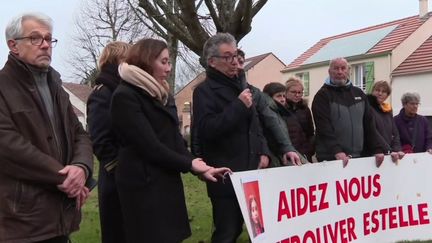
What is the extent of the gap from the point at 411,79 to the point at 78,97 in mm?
54502

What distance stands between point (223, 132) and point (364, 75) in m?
33.9

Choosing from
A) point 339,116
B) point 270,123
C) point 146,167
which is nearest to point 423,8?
point 339,116

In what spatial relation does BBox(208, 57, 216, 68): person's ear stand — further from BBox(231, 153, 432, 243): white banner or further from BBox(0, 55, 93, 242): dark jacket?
BBox(0, 55, 93, 242): dark jacket

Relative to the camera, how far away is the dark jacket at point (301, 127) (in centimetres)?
625

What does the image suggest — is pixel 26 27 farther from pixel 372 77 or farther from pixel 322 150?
pixel 372 77

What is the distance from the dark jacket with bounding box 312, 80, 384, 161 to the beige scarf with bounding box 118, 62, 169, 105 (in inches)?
101

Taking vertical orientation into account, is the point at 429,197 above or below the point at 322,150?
below

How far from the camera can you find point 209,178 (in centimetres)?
376

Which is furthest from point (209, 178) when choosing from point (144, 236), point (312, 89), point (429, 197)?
point (312, 89)

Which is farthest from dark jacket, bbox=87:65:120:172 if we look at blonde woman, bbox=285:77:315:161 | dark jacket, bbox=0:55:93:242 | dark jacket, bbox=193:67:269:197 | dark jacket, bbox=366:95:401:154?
dark jacket, bbox=366:95:401:154

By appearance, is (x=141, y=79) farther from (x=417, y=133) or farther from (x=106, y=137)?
(x=417, y=133)

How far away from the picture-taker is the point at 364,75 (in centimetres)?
3653

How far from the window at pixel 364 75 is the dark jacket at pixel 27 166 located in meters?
33.6

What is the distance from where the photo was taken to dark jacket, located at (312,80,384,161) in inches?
228
